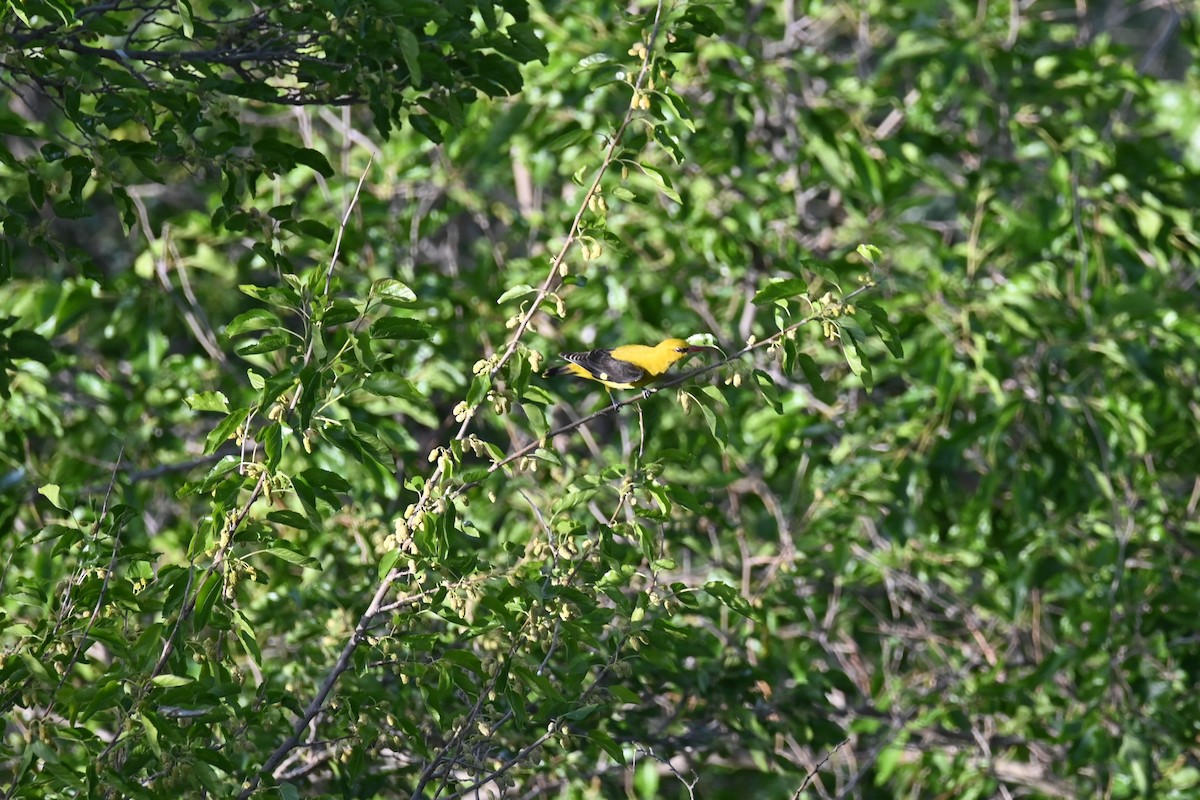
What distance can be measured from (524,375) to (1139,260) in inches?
109

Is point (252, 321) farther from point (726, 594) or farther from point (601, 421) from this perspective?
point (601, 421)

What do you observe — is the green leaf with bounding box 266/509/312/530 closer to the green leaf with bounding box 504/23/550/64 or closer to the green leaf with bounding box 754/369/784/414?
the green leaf with bounding box 754/369/784/414

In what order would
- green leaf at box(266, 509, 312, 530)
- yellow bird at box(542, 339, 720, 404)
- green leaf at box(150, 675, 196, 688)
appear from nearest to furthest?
green leaf at box(150, 675, 196, 688) → green leaf at box(266, 509, 312, 530) → yellow bird at box(542, 339, 720, 404)

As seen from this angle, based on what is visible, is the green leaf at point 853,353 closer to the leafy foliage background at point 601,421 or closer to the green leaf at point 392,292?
the leafy foliage background at point 601,421

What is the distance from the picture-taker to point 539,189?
5.18 m

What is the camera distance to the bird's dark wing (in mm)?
3047

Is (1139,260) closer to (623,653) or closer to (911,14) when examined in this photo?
(911,14)

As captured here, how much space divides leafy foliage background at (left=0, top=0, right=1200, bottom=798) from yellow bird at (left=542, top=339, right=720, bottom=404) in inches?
7.0

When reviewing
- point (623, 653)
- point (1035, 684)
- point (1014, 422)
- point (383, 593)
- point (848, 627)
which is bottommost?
point (848, 627)

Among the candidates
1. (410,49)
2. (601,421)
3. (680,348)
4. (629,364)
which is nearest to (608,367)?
(629,364)

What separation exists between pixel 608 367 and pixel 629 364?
0.17 ft

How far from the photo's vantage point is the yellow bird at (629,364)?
9.95ft

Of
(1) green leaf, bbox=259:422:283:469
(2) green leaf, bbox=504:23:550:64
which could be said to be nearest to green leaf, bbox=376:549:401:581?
(1) green leaf, bbox=259:422:283:469

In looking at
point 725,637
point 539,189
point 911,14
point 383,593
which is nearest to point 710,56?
point 539,189
